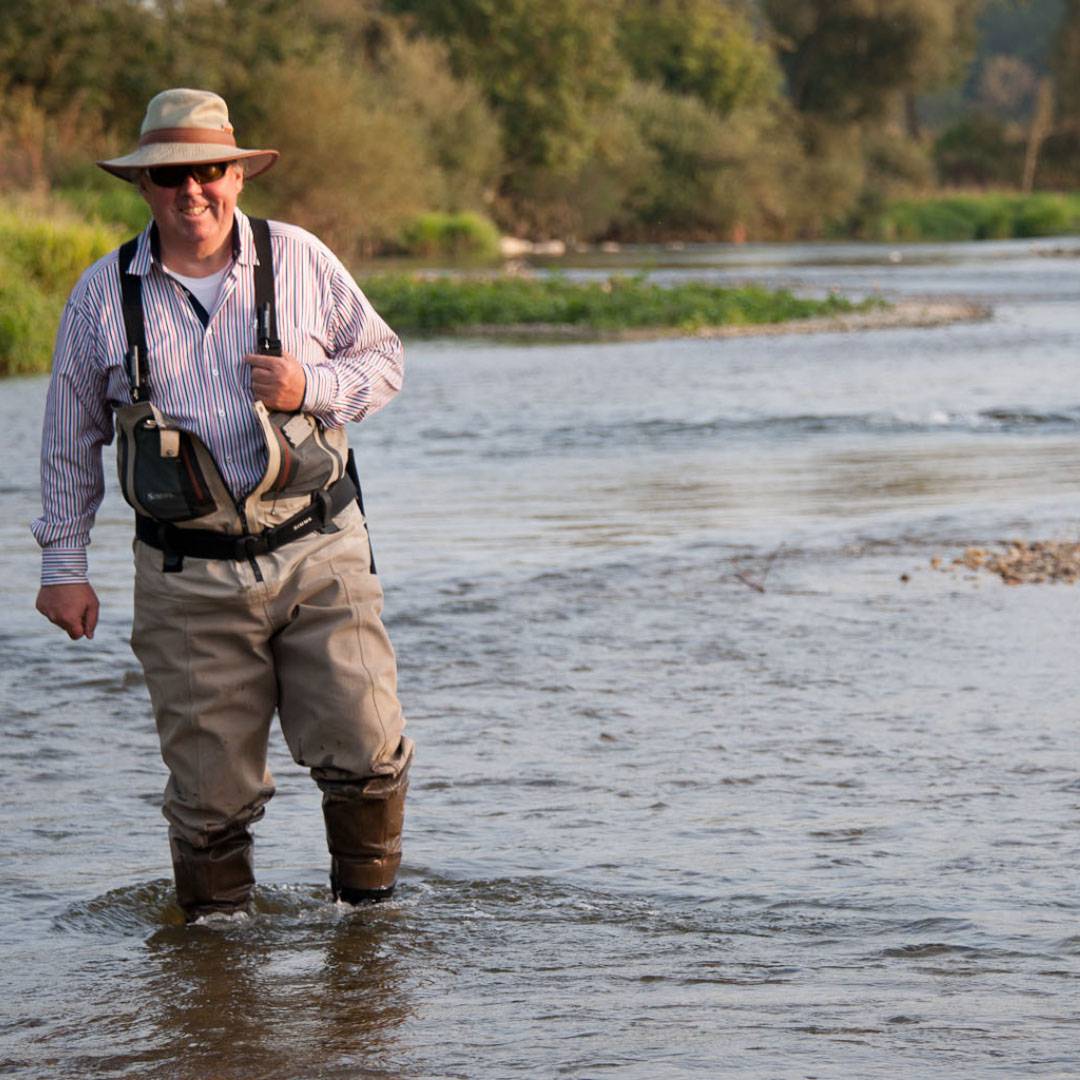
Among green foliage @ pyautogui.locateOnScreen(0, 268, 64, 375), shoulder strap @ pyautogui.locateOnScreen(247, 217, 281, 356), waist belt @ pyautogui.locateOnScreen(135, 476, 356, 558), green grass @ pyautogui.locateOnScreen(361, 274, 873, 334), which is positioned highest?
shoulder strap @ pyautogui.locateOnScreen(247, 217, 281, 356)

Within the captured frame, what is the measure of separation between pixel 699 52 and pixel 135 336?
75721 millimetres

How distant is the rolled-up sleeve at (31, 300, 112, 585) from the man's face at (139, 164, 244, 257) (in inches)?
10.0

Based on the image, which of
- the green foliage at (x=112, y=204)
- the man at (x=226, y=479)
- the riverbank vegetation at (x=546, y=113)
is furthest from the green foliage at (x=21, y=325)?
the man at (x=226, y=479)

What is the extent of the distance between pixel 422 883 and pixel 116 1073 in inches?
51.7

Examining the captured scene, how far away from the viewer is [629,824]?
5.60 m

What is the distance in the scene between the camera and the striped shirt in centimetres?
426

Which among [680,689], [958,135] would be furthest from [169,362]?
[958,135]

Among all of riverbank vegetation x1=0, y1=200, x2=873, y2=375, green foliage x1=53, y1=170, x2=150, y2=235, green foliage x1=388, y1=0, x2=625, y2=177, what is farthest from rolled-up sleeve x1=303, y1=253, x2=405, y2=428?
green foliage x1=388, y1=0, x2=625, y2=177

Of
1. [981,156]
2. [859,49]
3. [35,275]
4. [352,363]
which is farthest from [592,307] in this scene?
[859,49]

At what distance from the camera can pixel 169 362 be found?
4.25m

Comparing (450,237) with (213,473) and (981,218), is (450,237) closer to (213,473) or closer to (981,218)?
(981,218)

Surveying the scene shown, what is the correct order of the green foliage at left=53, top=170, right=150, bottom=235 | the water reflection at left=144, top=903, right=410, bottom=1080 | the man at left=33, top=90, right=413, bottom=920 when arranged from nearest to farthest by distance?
the water reflection at left=144, top=903, right=410, bottom=1080 → the man at left=33, top=90, right=413, bottom=920 → the green foliage at left=53, top=170, right=150, bottom=235

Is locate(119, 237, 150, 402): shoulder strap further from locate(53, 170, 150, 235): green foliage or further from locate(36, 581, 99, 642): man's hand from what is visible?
locate(53, 170, 150, 235): green foliage

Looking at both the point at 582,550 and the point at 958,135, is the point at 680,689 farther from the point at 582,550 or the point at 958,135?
the point at 958,135
